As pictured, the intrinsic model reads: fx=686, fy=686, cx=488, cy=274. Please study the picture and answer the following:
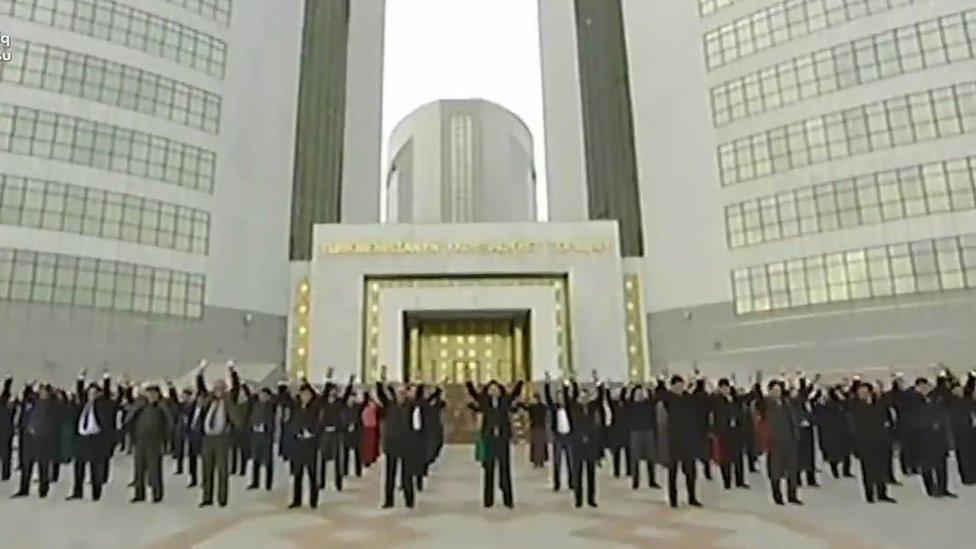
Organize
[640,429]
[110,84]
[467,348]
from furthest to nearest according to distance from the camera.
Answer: [467,348] < [110,84] < [640,429]

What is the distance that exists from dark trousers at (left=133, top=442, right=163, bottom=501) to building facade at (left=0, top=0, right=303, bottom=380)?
18542 mm

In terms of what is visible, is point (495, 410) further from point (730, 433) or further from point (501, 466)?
point (730, 433)

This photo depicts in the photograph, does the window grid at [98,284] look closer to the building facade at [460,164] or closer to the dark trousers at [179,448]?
the dark trousers at [179,448]

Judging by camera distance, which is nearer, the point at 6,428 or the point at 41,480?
the point at 41,480

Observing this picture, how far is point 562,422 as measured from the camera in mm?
10844

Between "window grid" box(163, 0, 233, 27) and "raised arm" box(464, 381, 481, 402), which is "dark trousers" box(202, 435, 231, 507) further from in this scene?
"window grid" box(163, 0, 233, 27)

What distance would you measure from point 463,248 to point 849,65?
17.8m

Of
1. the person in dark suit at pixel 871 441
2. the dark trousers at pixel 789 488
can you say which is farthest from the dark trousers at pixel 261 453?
the person in dark suit at pixel 871 441

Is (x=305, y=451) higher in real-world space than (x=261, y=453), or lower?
A: higher

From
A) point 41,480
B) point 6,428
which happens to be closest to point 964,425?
point 41,480

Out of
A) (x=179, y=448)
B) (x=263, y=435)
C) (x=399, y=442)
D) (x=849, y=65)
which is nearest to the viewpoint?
(x=399, y=442)

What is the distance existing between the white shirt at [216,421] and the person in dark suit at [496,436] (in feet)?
11.5

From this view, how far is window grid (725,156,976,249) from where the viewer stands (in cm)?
2606

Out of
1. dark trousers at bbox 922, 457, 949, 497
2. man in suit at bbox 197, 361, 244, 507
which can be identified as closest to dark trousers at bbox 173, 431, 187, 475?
man in suit at bbox 197, 361, 244, 507
